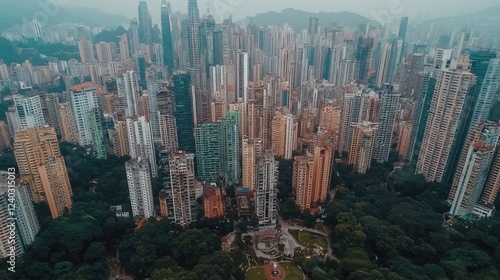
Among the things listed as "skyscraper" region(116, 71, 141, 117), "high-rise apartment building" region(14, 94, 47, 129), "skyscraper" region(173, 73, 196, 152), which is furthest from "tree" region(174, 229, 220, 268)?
"skyscraper" region(116, 71, 141, 117)

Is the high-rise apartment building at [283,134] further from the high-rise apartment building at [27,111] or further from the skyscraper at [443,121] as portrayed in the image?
the high-rise apartment building at [27,111]

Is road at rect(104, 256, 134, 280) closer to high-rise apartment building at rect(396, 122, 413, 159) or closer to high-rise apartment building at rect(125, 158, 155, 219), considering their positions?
high-rise apartment building at rect(125, 158, 155, 219)

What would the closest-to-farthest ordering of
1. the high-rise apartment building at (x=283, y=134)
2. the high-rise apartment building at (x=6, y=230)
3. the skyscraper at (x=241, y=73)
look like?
the high-rise apartment building at (x=6, y=230), the high-rise apartment building at (x=283, y=134), the skyscraper at (x=241, y=73)

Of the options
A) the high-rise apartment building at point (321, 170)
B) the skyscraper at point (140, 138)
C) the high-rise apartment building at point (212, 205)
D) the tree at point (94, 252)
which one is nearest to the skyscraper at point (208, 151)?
the skyscraper at point (140, 138)

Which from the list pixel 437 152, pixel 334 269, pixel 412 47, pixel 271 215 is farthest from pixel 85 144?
pixel 412 47

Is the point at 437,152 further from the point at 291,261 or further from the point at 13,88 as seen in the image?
the point at 13,88

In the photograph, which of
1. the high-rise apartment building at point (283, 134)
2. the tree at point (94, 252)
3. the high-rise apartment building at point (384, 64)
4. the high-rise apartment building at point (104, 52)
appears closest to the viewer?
the tree at point (94, 252)

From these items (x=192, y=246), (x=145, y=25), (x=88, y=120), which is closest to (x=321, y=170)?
(x=192, y=246)
